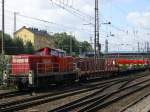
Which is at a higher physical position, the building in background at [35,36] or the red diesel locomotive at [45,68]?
the building in background at [35,36]

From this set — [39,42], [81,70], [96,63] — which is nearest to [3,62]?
[81,70]

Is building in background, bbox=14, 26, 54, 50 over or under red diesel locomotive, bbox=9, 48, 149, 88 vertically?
over

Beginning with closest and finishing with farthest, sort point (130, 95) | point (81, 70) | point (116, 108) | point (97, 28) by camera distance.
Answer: point (116, 108) < point (130, 95) < point (81, 70) < point (97, 28)

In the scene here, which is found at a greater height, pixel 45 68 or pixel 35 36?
pixel 35 36

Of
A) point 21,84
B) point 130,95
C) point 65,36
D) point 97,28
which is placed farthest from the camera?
point 65,36

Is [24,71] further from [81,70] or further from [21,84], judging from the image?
[81,70]

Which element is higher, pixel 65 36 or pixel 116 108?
pixel 65 36

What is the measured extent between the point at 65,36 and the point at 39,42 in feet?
56.5

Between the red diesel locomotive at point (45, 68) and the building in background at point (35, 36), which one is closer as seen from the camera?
the red diesel locomotive at point (45, 68)

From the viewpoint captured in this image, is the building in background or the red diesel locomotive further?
the building in background

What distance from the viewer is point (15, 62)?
25953 mm

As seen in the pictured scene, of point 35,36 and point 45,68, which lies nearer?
point 45,68

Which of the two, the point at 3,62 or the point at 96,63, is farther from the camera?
the point at 96,63

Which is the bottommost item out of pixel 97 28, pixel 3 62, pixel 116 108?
pixel 116 108
